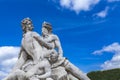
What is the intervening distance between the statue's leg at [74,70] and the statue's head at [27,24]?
1.50m

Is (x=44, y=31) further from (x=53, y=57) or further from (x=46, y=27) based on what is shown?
(x=53, y=57)

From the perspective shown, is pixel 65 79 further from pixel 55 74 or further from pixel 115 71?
pixel 115 71

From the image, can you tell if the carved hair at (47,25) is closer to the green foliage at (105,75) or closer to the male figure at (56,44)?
the male figure at (56,44)

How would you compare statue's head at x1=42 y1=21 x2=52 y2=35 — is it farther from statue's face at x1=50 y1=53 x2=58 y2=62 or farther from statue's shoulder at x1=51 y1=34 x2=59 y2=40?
statue's face at x1=50 y1=53 x2=58 y2=62

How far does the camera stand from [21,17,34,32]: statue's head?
12.5 meters

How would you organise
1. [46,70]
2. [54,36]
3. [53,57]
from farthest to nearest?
1. [54,36]
2. [53,57]
3. [46,70]

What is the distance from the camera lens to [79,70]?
41.3 feet

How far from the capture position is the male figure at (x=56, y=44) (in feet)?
40.9

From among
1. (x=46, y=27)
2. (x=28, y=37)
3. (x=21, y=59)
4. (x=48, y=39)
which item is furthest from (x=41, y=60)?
(x=46, y=27)

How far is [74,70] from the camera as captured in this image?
12.5 m

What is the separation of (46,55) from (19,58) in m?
0.95

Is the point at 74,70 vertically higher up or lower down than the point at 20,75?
higher up

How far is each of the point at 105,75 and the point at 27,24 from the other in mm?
10894

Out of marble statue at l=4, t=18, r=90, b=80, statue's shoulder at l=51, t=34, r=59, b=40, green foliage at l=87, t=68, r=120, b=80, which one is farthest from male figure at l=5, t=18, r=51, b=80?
green foliage at l=87, t=68, r=120, b=80
